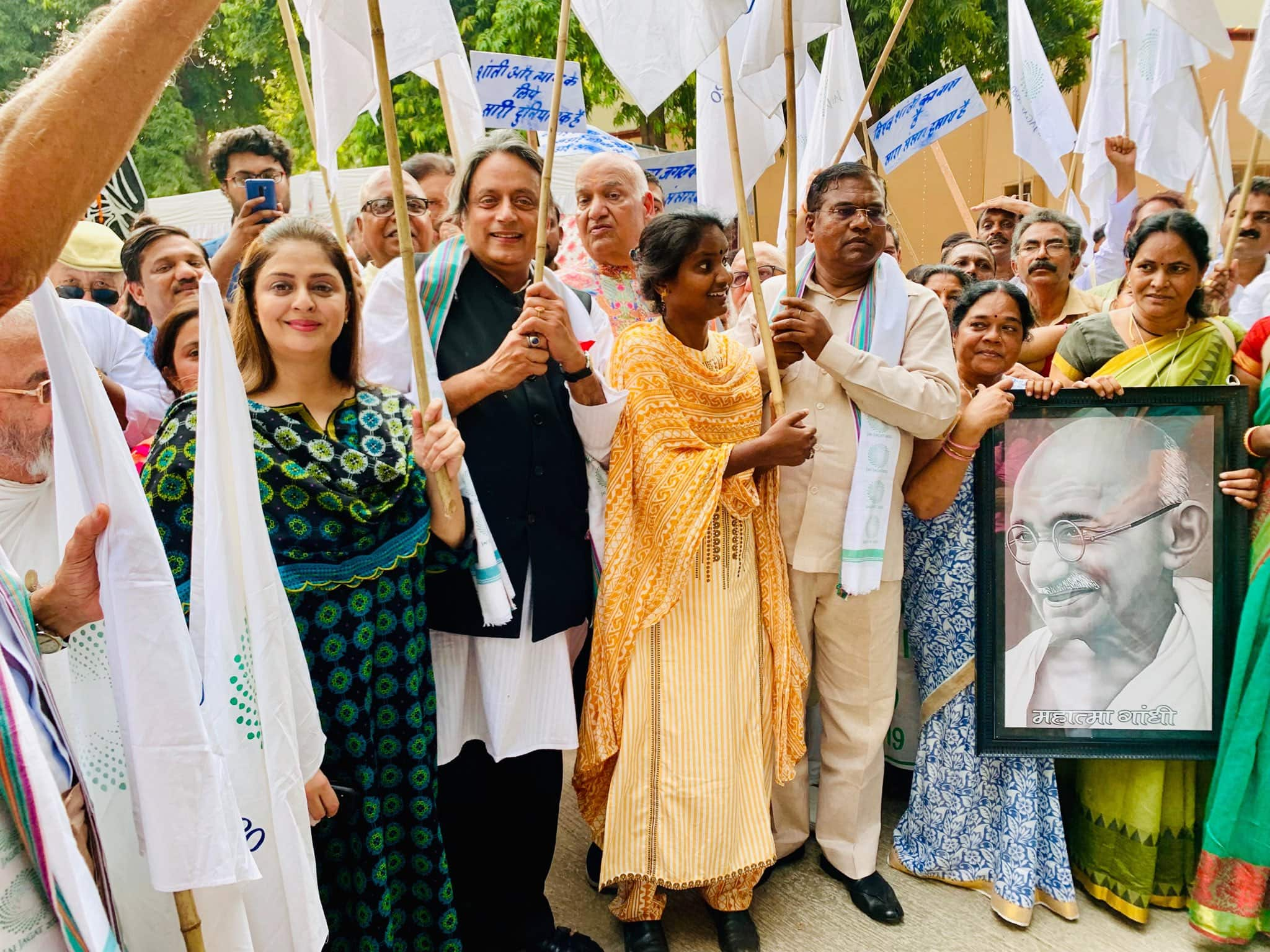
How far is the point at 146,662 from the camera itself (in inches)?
54.7

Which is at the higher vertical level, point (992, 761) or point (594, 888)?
point (992, 761)

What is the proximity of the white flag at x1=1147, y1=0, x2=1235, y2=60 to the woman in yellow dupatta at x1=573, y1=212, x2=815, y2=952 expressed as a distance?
252 centimetres

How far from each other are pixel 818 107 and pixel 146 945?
5.14 meters

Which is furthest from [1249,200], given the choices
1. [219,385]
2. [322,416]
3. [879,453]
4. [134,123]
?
[134,123]

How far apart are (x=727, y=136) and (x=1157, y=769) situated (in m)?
2.95

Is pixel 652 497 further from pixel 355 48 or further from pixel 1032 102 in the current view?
pixel 1032 102

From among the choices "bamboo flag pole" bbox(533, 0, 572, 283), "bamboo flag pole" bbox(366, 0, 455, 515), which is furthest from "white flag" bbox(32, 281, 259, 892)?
"bamboo flag pole" bbox(533, 0, 572, 283)

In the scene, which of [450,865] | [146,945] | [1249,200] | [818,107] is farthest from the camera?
[818,107]

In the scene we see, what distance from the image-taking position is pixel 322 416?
2.22 meters

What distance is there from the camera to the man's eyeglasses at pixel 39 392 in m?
1.84

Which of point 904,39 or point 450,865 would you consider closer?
point 450,865

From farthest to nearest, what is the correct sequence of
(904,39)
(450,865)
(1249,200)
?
(904,39) → (1249,200) → (450,865)

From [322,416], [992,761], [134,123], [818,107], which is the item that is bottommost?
[992,761]

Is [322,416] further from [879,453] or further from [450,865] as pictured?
[879,453]
